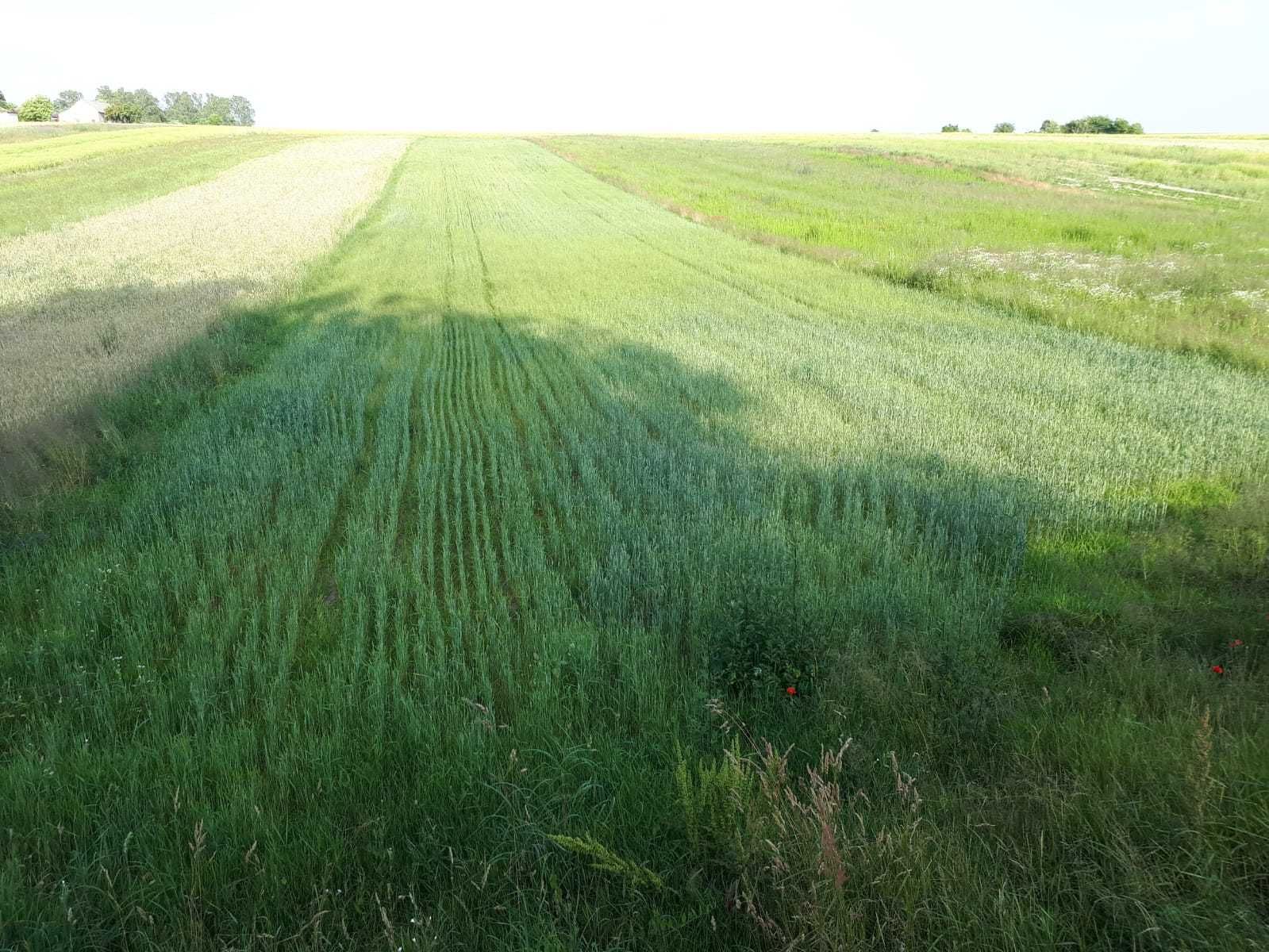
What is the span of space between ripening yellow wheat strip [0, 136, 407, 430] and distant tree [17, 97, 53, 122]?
294 feet

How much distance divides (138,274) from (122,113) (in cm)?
11915

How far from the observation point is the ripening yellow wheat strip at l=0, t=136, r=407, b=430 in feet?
32.8

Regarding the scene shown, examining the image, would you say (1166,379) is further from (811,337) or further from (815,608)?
(815,608)

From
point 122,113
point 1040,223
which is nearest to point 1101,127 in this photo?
point 1040,223

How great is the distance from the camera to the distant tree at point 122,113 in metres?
108

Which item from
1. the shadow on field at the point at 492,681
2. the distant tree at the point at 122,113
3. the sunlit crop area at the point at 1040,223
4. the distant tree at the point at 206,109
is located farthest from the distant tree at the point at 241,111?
the shadow on field at the point at 492,681

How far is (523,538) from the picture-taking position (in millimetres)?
5957

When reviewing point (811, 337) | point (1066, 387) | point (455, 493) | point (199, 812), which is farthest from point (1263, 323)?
point (199, 812)

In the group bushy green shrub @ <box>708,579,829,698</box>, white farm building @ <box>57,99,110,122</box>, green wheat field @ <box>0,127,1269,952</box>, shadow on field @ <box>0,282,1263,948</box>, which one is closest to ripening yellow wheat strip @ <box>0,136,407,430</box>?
green wheat field @ <box>0,127,1269,952</box>

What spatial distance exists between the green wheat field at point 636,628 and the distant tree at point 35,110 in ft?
377

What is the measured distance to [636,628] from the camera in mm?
4625

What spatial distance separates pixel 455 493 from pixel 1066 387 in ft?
24.0

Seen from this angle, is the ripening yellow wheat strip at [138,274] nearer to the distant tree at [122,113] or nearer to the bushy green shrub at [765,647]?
the bushy green shrub at [765,647]

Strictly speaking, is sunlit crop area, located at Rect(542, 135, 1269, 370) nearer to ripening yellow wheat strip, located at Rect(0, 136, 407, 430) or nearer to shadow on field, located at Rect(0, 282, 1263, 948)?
shadow on field, located at Rect(0, 282, 1263, 948)
